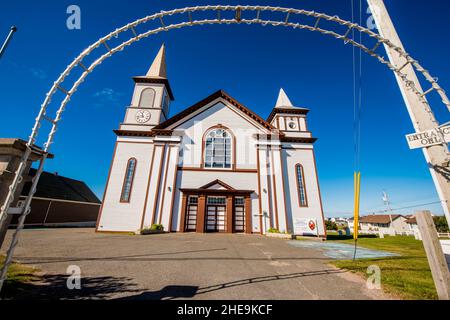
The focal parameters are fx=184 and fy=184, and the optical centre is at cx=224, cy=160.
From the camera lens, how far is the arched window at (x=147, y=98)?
749 inches

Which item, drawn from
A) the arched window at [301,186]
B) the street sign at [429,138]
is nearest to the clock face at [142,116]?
the arched window at [301,186]

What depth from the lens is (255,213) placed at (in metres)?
15.7

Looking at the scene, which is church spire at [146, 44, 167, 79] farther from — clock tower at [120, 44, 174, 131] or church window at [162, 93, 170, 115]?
church window at [162, 93, 170, 115]

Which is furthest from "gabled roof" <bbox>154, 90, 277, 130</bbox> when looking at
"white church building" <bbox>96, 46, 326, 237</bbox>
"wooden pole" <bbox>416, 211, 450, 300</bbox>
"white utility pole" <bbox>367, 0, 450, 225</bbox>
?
"wooden pole" <bbox>416, 211, 450, 300</bbox>

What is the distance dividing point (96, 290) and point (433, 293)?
20.8 feet

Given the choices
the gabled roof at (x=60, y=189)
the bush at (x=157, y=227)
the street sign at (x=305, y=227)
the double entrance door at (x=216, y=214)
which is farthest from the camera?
the gabled roof at (x=60, y=189)

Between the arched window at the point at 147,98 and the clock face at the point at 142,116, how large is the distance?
818mm

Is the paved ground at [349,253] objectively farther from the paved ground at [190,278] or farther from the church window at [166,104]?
the church window at [166,104]

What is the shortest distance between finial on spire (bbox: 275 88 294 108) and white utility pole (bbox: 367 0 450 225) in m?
16.8

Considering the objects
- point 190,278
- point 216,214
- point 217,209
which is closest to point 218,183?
point 217,209

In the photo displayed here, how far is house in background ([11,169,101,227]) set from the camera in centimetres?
2122

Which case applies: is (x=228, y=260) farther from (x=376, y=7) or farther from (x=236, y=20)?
(x=376, y=7)

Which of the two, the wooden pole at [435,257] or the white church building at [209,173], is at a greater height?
the white church building at [209,173]
